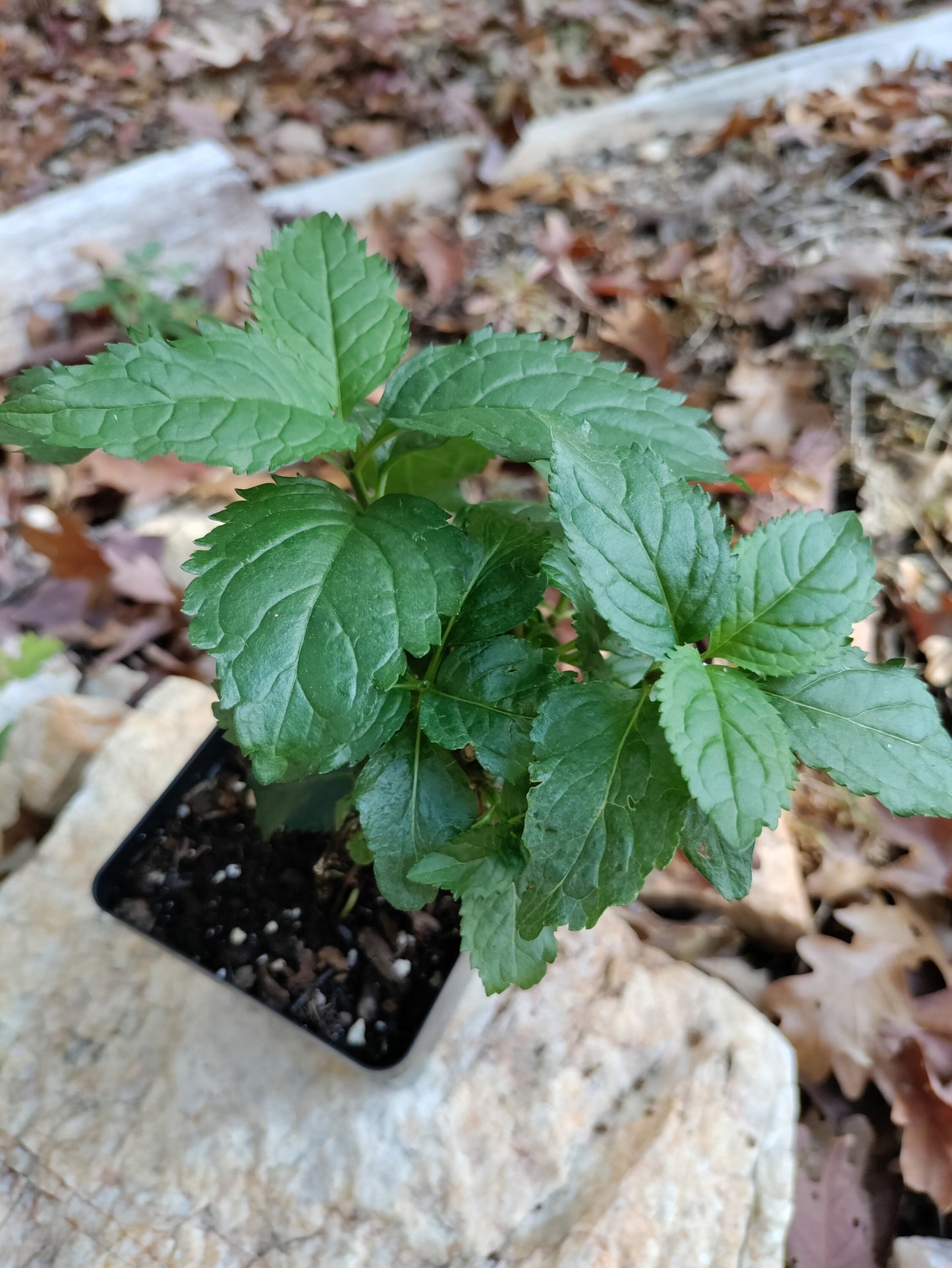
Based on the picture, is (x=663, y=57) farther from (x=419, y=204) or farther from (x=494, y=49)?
(x=419, y=204)

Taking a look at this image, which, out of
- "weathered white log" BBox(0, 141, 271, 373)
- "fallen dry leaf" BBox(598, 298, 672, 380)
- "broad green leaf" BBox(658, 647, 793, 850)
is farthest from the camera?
"weathered white log" BBox(0, 141, 271, 373)

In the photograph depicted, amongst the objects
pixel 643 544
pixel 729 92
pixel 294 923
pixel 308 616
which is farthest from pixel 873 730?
pixel 729 92

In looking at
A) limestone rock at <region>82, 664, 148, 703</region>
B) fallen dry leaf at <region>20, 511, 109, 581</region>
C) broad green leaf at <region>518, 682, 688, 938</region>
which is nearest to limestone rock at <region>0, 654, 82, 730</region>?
limestone rock at <region>82, 664, 148, 703</region>

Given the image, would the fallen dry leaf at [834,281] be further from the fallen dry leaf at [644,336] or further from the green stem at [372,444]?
the green stem at [372,444]

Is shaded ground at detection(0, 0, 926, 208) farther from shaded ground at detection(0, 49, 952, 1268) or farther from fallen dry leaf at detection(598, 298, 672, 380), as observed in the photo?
fallen dry leaf at detection(598, 298, 672, 380)

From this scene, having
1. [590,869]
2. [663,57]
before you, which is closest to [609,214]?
[663,57]

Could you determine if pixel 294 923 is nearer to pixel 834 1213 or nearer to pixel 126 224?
pixel 834 1213
